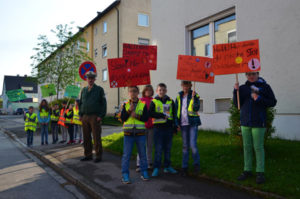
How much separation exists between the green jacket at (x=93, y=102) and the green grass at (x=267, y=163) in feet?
5.42

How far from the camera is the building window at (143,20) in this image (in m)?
26.1

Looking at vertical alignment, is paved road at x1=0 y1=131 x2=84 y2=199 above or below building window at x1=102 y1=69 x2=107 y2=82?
below

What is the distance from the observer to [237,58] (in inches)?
185

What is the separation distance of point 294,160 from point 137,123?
10.2 ft

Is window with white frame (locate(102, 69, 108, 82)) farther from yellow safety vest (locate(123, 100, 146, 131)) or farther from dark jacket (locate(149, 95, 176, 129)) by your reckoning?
yellow safety vest (locate(123, 100, 146, 131))

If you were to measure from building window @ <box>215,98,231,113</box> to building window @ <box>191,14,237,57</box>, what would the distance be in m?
1.96

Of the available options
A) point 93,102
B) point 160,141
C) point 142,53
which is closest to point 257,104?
point 160,141

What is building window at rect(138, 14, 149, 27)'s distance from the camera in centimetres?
2609

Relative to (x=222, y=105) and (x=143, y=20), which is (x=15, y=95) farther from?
(x=143, y=20)

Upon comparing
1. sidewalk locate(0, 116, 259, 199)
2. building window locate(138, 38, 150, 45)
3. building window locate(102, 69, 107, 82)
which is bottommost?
sidewalk locate(0, 116, 259, 199)

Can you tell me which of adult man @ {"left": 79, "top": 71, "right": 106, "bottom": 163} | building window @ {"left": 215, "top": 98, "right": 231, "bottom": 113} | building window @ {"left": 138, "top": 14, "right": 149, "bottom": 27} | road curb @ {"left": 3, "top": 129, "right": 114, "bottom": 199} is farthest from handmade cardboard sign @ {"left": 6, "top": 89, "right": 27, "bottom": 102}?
building window @ {"left": 138, "top": 14, "right": 149, "bottom": 27}

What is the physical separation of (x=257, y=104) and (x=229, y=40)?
6036mm

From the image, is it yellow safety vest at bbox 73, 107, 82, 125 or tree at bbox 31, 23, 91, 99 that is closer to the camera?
yellow safety vest at bbox 73, 107, 82, 125

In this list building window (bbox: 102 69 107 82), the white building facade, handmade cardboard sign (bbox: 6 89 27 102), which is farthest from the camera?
building window (bbox: 102 69 107 82)
